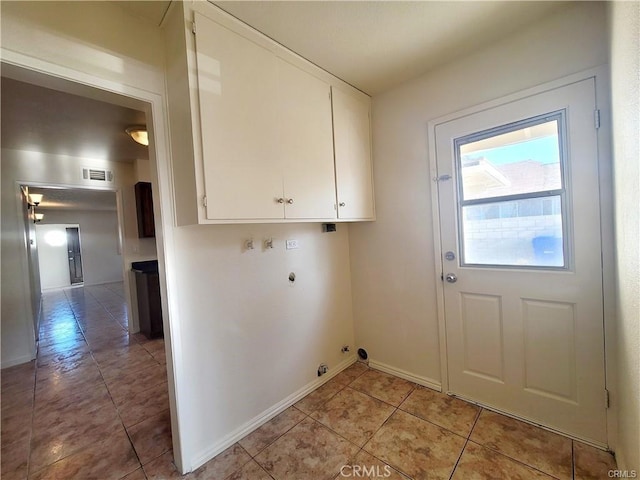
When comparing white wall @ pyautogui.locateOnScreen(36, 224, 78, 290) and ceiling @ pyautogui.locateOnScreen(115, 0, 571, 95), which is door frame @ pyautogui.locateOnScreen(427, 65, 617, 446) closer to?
ceiling @ pyautogui.locateOnScreen(115, 0, 571, 95)

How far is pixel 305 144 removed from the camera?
1.77 meters

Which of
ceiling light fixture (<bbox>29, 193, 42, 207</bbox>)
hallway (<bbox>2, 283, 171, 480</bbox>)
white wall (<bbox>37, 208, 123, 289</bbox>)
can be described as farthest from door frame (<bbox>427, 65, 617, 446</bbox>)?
white wall (<bbox>37, 208, 123, 289</bbox>)

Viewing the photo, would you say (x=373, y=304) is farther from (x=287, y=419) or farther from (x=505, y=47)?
(x=505, y=47)

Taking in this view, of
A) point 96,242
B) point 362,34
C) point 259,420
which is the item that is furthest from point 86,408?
point 96,242

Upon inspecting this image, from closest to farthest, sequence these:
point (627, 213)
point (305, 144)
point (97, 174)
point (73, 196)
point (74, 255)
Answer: point (627, 213), point (305, 144), point (97, 174), point (73, 196), point (74, 255)

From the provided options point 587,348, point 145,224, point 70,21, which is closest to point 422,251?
point 587,348

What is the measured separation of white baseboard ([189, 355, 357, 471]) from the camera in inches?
60.2

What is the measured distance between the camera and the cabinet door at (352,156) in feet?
6.59

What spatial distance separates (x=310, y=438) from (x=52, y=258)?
11.0 m

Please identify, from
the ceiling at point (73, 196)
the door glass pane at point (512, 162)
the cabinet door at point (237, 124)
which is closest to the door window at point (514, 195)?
the door glass pane at point (512, 162)

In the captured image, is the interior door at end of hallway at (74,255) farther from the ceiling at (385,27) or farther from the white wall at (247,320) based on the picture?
the ceiling at (385,27)

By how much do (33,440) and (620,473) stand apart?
11.5 ft

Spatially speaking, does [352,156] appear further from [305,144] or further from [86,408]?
[86,408]
